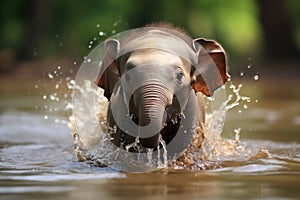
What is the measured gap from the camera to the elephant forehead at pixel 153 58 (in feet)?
20.2

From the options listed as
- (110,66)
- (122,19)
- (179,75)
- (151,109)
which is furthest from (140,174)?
(122,19)

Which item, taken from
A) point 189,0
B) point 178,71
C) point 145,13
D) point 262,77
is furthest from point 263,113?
point 189,0

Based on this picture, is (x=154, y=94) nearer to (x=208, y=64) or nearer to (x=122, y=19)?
(x=208, y=64)

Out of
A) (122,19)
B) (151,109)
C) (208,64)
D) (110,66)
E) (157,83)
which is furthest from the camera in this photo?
(122,19)

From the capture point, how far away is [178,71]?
20.7 ft

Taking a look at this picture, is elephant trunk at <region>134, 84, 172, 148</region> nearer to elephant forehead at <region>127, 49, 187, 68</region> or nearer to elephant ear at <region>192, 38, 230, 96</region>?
elephant forehead at <region>127, 49, 187, 68</region>

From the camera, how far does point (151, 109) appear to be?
19.0 feet

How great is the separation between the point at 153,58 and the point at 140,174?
Result: 2.65ft

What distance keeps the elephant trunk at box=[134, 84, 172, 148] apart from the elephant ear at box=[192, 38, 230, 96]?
40.1 inches

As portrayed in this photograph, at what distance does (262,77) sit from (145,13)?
1718cm

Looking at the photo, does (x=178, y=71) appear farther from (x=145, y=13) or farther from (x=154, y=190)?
(x=145, y=13)

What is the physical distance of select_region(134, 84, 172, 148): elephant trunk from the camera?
581cm

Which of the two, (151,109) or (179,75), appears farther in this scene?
(179,75)

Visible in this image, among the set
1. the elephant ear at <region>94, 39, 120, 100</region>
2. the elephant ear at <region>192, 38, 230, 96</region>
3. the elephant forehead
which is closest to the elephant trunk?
the elephant forehead
